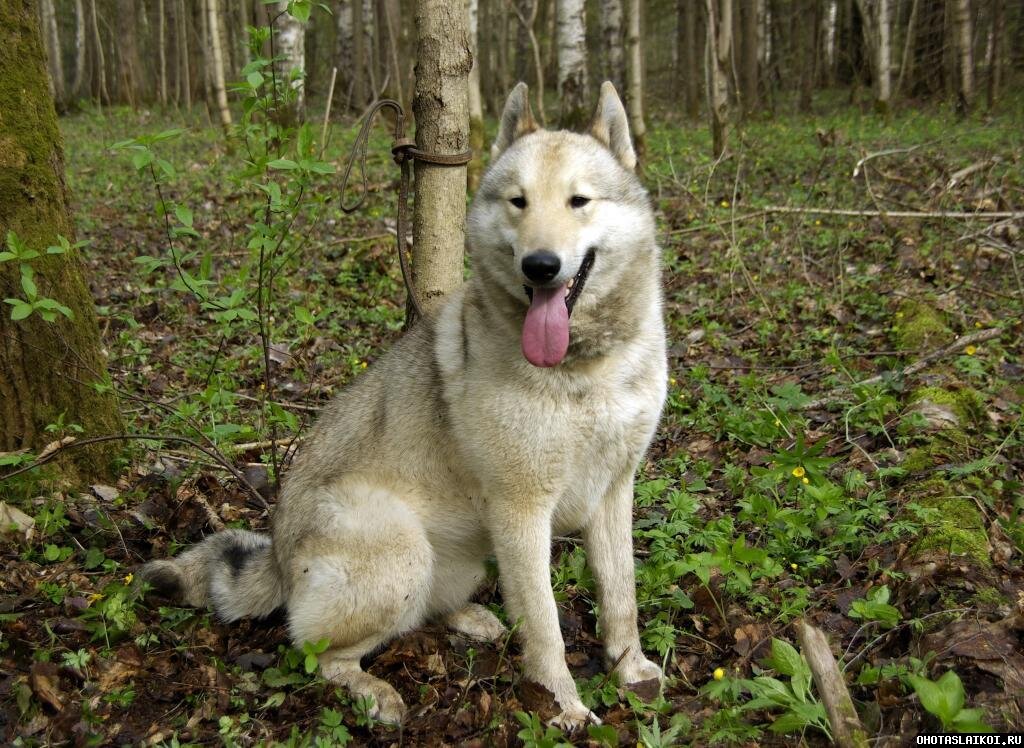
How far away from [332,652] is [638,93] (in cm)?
1066

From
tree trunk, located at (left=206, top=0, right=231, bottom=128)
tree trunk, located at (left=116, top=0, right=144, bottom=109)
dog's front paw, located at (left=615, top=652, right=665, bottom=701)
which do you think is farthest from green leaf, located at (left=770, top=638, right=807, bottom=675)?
tree trunk, located at (left=116, top=0, right=144, bottom=109)

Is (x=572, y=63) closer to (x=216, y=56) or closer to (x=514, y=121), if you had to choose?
(x=216, y=56)

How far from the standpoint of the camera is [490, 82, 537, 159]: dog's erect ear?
318 centimetres

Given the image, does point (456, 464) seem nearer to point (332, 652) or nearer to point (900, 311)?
point (332, 652)

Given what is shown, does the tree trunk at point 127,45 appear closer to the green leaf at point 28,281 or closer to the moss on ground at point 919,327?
the green leaf at point 28,281

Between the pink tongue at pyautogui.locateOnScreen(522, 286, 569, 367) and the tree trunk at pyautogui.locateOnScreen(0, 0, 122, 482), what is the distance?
2.28 m

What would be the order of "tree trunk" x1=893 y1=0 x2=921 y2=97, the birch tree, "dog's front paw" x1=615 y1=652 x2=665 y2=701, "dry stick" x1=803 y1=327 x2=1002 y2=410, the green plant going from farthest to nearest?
1. "tree trunk" x1=893 y1=0 x2=921 y2=97
2. the birch tree
3. "dry stick" x1=803 y1=327 x2=1002 y2=410
4. "dog's front paw" x1=615 y1=652 x2=665 y2=701
5. the green plant

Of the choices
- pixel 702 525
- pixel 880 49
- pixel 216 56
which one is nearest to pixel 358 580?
pixel 702 525

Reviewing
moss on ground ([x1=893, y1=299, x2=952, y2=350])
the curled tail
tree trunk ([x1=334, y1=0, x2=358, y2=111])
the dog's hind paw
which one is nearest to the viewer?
the curled tail

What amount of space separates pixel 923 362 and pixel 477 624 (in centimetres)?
313

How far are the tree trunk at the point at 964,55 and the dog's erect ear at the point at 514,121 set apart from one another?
15242mm

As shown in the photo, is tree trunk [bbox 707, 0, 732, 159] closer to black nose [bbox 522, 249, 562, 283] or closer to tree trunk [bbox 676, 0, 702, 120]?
tree trunk [bbox 676, 0, 702, 120]

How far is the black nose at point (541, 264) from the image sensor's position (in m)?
2.65

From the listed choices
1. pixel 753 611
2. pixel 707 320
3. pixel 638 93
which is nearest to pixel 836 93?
pixel 638 93
